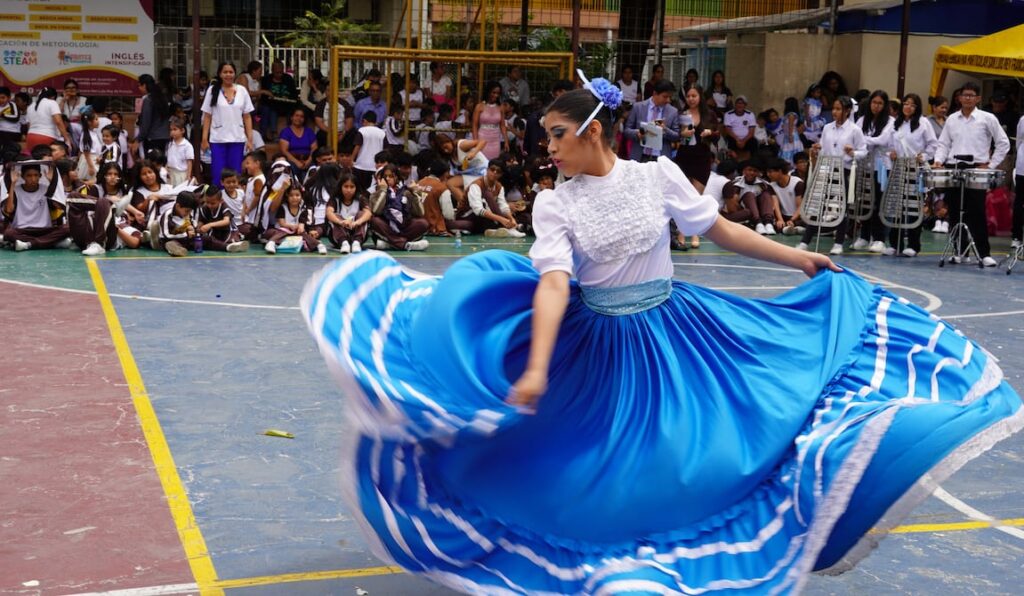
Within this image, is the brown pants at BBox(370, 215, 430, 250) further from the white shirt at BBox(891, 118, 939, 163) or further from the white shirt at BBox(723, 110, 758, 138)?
the white shirt at BBox(723, 110, 758, 138)

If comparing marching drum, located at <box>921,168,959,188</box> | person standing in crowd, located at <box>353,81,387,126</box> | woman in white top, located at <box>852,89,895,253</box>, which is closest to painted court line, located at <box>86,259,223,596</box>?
marching drum, located at <box>921,168,959,188</box>

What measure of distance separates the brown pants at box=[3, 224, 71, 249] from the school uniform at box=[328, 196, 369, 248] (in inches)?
96.0

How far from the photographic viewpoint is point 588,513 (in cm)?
327

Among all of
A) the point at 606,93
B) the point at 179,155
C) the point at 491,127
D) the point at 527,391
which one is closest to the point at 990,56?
the point at 491,127

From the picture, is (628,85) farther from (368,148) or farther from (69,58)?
(69,58)

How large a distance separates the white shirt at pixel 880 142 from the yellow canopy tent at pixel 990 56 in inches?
98.0

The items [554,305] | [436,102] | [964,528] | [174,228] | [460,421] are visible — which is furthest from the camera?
[436,102]

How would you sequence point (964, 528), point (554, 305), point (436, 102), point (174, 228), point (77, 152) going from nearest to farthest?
point (554, 305) → point (964, 528) → point (174, 228) → point (77, 152) → point (436, 102)

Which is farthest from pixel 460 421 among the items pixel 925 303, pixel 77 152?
pixel 77 152

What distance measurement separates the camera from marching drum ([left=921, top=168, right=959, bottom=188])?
11586mm

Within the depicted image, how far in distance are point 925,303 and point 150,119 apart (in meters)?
8.86

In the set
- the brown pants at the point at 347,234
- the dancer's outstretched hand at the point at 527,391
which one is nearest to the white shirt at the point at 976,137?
the brown pants at the point at 347,234

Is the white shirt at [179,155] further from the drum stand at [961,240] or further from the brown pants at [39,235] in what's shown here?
the drum stand at [961,240]

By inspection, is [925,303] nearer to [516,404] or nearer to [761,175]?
[761,175]
